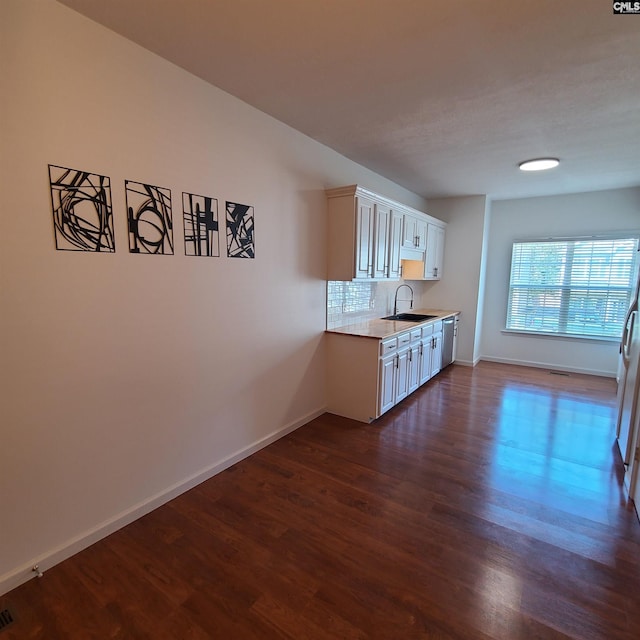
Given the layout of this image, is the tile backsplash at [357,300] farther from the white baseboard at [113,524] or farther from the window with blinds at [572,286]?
the window with blinds at [572,286]

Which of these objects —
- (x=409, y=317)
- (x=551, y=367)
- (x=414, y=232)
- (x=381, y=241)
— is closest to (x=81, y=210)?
(x=381, y=241)

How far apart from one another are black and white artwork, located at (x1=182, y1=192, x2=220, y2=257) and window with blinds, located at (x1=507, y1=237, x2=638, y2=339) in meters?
5.17

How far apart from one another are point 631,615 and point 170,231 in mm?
3037

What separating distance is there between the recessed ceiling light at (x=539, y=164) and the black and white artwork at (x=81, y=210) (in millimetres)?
3960

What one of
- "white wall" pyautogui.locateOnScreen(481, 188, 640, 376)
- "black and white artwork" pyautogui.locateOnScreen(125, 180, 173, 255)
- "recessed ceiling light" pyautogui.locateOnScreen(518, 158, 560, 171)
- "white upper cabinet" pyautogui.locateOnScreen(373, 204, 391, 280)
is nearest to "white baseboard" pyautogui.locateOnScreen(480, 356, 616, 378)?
"white wall" pyautogui.locateOnScreen(481, 188, 640, 376)

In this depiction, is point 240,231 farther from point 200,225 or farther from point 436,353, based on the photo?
point 436,353

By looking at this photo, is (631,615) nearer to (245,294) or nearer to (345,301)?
(245,294)

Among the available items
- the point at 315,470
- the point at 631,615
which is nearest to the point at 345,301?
the point at 315,470

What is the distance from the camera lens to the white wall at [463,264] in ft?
17.8

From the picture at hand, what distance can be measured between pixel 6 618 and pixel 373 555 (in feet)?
5.54

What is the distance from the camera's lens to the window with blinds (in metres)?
4.97

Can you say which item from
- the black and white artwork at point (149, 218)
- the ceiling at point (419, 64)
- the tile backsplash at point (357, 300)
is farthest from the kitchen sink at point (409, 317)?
the black and white artwork at point (149, 218)

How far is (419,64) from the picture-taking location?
6.60 feet

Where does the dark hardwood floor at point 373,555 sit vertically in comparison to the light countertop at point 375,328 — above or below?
below
